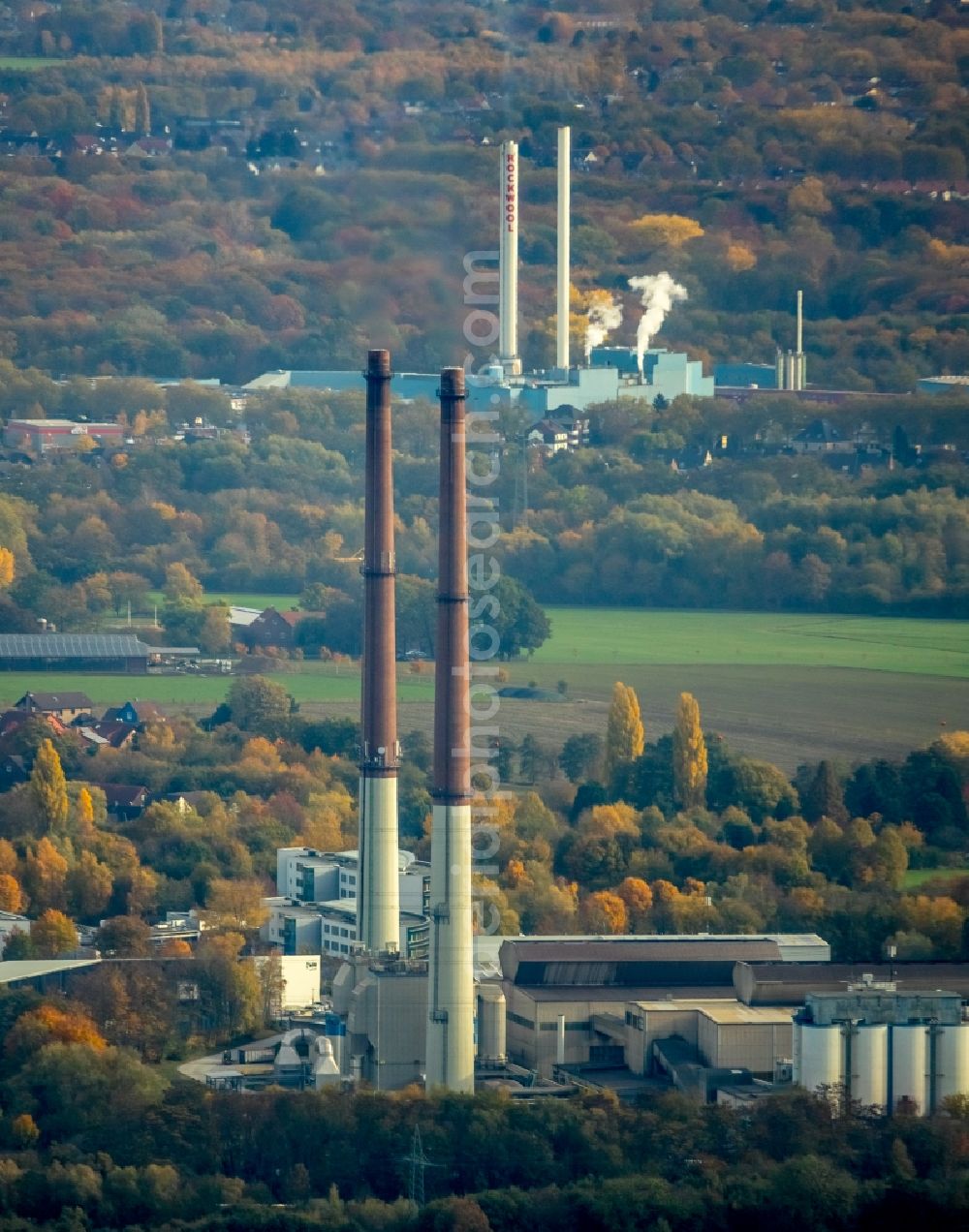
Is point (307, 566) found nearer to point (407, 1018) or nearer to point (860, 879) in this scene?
point (860, 879)

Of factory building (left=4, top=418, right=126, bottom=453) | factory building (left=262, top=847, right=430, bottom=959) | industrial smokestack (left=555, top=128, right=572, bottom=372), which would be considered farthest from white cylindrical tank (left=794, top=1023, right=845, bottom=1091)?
industrial smokestack (left=555, top=128, right=572, bottom=372)

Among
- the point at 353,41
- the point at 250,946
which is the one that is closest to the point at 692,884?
the point at 250,946

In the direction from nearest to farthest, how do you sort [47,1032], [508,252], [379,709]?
1. [47,1032]
2. [379,709]
3. [508,252]

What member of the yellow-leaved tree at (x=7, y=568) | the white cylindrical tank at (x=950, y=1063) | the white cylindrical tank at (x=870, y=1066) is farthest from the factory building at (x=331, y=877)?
the yellow-leaved tree at (x=7, y=568)

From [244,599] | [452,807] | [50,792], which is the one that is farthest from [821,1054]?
[244,599]

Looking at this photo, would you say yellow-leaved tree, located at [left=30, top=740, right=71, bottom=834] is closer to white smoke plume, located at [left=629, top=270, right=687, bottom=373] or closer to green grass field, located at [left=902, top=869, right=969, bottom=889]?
green grass field, located at [left=902, top=869, right=969, bottom=889]

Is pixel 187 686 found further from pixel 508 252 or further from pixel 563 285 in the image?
pixel 563 285
